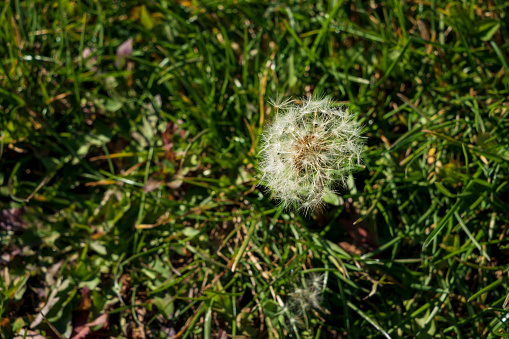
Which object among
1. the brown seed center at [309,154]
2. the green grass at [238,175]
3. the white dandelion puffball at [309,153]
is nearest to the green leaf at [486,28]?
the green grass at [238,175]

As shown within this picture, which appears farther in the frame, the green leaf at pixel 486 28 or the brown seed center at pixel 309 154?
the green leaf at pixel 486 28

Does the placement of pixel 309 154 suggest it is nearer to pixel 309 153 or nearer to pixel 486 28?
pixel 309 153

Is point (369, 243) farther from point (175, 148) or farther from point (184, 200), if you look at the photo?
point (175, 148)

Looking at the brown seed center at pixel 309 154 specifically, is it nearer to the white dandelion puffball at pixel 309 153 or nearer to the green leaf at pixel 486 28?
the white dandelion puffball at pixel 309 153

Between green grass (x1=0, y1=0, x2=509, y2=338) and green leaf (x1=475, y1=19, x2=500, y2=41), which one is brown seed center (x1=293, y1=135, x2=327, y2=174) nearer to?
green grass (x1=0, y1=0, x2=509, y2=338)

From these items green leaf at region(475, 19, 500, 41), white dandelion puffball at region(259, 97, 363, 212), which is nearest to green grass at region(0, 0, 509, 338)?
green leaf at region(475, 19, 500, 41)

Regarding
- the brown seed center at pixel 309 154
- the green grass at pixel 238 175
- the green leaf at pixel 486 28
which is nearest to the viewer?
the brown seed center at pixel 309 154

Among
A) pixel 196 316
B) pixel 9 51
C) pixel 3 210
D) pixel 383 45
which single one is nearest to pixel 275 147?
pixel 196 316
